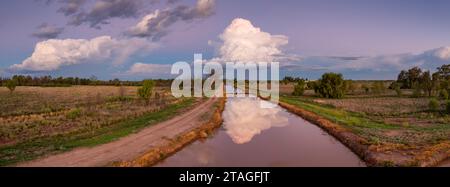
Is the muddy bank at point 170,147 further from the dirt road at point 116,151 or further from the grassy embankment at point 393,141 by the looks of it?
the grassy embankment at point 393,141

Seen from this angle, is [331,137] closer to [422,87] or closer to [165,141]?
[165,141]

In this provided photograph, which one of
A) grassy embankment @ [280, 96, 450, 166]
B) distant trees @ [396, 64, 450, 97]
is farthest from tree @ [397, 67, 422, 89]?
grassy embankment @ [280, 96, 450, 166]

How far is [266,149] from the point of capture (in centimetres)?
1944

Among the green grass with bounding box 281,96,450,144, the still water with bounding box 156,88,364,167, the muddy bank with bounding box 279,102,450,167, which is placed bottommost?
the still water with bounding box 156,88,364,167

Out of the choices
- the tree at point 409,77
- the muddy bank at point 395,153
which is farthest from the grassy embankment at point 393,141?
the tree at point 409,77

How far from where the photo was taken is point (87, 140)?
20062mm

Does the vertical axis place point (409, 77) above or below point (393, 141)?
above

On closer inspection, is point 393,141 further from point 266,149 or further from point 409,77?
point 409,77

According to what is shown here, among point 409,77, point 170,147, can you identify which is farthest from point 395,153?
point 409,77

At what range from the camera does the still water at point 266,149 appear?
16.5 metres

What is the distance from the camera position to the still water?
54.1 ft

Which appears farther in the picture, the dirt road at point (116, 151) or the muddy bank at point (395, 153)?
the muddy bank at point (395, 153)

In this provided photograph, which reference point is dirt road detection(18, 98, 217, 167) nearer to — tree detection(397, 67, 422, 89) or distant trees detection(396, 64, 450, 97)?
distant trees detection(396, 64, 450, 97)
